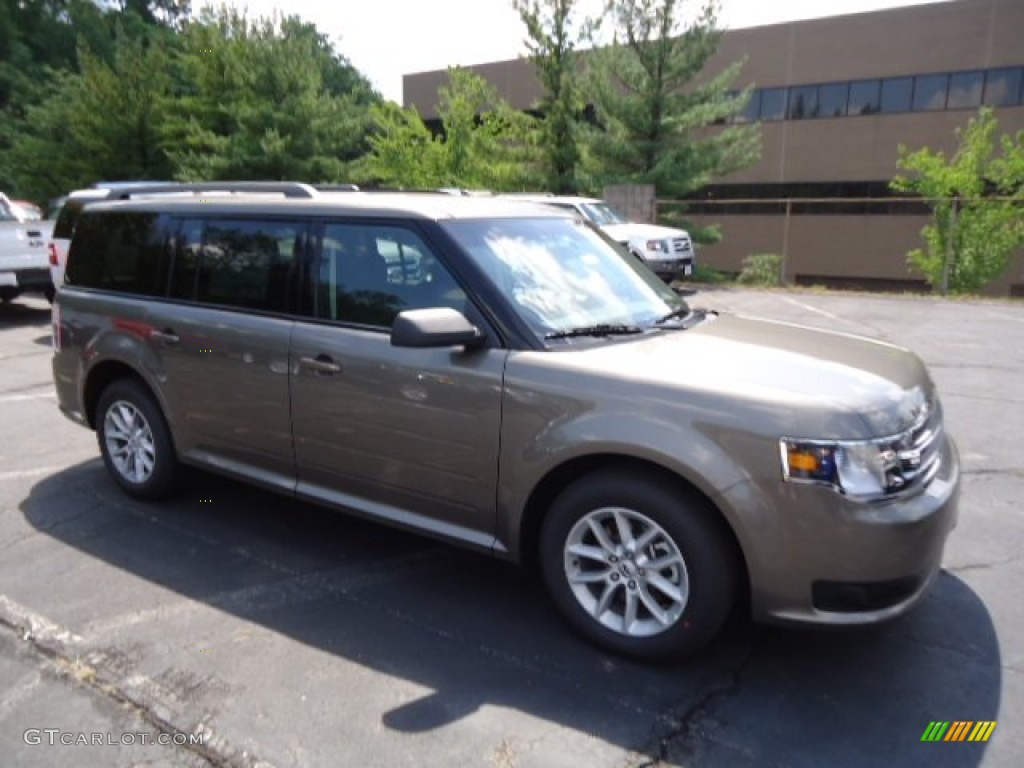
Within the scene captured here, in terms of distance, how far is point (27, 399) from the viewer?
7.19 m

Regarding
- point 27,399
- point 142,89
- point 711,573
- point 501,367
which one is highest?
point 142,89

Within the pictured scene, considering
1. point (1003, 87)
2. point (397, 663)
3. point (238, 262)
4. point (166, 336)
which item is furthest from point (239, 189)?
point (1003, 87)

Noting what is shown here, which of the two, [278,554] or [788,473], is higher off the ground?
[788,473]

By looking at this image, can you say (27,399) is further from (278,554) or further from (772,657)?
(772,657)

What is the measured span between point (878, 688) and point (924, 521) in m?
0.68

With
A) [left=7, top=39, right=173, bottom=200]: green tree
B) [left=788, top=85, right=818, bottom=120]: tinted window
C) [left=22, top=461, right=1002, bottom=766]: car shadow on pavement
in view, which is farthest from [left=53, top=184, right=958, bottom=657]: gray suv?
[left=788, top=85, right=818, bottom=120]: tinted window

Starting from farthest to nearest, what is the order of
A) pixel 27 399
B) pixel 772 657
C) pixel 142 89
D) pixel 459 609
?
pixel 142 89 → pixel 27 399 → pixel 459 609 → pixel 772 657

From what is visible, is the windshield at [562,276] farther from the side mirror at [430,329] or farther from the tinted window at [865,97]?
the tinted window at [865,97]

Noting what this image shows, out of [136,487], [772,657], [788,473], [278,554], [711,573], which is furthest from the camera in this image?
[136,487]

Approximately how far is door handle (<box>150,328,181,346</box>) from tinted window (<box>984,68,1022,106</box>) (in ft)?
103

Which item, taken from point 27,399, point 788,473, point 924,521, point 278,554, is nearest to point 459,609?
point 278,554

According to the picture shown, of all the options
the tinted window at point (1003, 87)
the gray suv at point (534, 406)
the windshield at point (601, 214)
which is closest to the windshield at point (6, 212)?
the gray suv at point (534, 406)

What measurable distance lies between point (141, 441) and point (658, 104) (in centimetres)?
1691

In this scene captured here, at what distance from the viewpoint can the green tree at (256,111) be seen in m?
20.6
